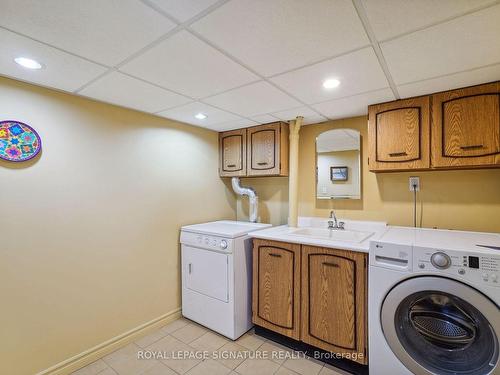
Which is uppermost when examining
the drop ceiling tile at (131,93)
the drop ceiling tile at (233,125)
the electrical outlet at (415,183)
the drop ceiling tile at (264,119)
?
the drop ceiling tile at (131,93)

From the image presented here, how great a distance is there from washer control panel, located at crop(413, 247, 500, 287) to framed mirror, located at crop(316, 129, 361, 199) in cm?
106

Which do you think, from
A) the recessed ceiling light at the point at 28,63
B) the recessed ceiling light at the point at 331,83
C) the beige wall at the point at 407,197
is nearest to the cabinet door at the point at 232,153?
the beige wall at the point at 407,197

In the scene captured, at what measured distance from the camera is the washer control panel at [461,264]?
128cm

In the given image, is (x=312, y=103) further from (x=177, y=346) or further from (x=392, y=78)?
(x=177, y=346)

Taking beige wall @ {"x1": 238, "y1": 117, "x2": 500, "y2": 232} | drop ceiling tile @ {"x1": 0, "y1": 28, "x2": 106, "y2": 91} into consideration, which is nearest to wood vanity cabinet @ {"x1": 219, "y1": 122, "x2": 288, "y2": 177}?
beige wall @ {"x1": 238, "y1": 117, "x2": 500, "y2": 232}

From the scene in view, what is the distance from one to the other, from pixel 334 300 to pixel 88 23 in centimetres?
214

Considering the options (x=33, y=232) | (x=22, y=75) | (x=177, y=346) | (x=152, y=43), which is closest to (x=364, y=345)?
(x=177, y=346)

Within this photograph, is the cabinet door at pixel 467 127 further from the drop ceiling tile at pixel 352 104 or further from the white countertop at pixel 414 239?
the white countertop at pixel 414 239

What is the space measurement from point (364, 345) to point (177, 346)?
149 cm

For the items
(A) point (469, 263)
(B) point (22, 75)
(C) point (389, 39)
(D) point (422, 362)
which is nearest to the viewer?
(C) point (389, 39)

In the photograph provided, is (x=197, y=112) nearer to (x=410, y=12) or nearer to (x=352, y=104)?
(x=352, y=104)

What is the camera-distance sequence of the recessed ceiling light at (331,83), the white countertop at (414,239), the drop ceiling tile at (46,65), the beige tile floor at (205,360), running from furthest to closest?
the beige tile floor at (205,360) < the recessed ceiling light at (331,83) < the white countertop at (414,239) < the drop ceiling tile at (46,65)

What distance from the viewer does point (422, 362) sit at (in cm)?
145

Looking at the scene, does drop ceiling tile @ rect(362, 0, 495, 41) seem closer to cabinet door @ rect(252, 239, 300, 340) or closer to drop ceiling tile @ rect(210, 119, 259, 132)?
cabinet door @ rect(252, 239, 300, 340)
